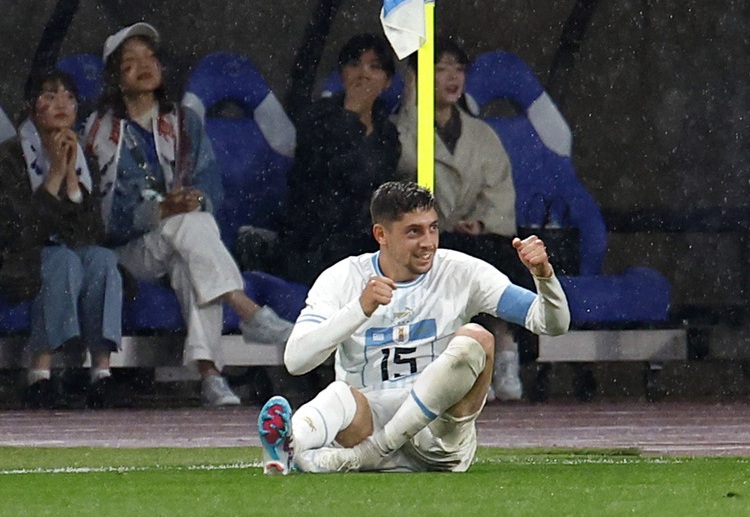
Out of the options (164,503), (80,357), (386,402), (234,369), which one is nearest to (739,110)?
(234,369)

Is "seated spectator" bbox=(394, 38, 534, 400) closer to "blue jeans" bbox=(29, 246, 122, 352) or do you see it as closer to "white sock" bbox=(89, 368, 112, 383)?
"blue jeans" bbox=(29, 246, 122, 352)

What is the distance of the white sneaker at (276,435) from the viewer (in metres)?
6.36

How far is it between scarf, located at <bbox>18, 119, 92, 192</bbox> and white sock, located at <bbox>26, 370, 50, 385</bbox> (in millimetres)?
1041

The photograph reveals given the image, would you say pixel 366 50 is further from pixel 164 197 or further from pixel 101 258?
pixel 101 258

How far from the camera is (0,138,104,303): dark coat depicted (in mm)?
11570

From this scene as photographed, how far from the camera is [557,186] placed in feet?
41.2

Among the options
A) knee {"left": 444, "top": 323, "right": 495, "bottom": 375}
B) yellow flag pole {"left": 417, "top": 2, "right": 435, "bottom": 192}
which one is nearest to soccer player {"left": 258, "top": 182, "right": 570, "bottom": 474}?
knee {"left": 444, "top": 323, "right": 495, "bottom": 375}

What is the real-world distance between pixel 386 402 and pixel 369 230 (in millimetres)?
5288

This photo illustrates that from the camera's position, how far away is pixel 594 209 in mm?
12578

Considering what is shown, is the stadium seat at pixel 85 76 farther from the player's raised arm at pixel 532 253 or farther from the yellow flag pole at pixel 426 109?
the player's raised arm at pixel 532 253

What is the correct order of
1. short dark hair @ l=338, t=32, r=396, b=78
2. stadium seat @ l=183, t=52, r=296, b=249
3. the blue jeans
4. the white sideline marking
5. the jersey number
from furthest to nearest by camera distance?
1. stadium seat @ l=183, t=52, r=296, b=249
2. short dark hair @ l=338, t=32, r=396, b=78
3. the blue jeans
4. the white sideline marking
5. the jersey number

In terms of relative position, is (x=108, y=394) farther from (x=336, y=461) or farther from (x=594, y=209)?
(x=336, y=461)

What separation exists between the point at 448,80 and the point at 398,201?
5.57m

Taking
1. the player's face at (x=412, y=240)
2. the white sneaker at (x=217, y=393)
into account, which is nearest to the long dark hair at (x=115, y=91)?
the white sneaker at (x=217, y=393)
